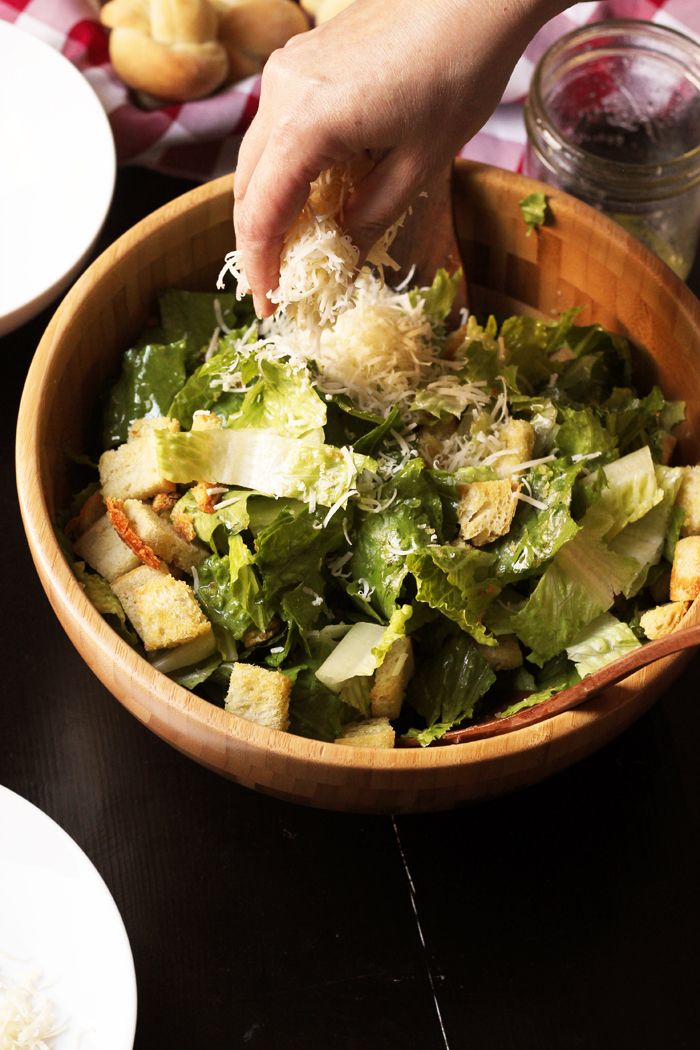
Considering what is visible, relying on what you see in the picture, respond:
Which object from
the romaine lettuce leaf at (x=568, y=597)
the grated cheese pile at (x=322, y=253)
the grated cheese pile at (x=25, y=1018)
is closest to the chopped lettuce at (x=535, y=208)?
the grated cheese pile at (x=322, y=253)

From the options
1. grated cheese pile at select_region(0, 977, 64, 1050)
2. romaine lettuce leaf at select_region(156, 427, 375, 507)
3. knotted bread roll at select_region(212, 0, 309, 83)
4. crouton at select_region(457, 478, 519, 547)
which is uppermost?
knotted bread roll at select_region(212, 0, 309, 83)

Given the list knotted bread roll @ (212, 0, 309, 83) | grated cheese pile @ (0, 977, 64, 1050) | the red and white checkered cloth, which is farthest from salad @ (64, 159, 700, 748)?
knotted bread roll @ (212, 0, 309, 83)

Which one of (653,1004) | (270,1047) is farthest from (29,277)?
(653,1004)

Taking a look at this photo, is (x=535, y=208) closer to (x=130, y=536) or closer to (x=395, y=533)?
(x=395, y=533)

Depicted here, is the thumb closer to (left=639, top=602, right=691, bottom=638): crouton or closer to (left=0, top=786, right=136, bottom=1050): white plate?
(left=639, top=602, right=691, bottom=638): crouton

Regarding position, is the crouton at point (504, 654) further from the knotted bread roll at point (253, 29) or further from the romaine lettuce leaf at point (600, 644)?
the knotted bread roll at point (253, 29)

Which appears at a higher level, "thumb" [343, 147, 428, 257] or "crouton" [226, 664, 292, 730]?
"thumb" [343, 147, 428, 257]

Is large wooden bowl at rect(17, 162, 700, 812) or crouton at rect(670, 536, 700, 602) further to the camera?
crouton at rect(670, 536, 700, 602)
